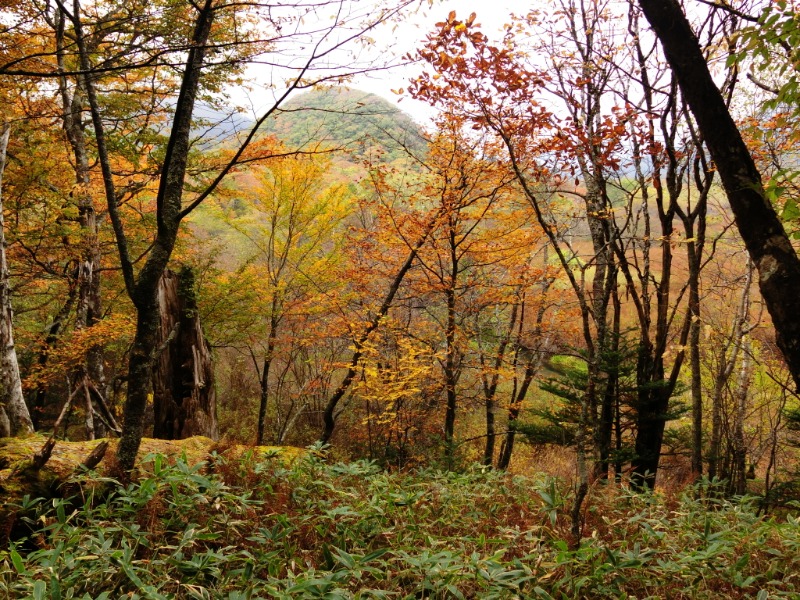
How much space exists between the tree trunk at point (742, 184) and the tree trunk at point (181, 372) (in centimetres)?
593

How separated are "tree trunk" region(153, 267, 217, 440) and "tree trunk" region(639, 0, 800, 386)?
5.93 m

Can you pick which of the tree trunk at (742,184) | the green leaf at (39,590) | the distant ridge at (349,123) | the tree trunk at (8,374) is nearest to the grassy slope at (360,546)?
the green leaf at (39,590)

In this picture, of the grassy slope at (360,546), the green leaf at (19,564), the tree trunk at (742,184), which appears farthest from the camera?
the tree trunk at (742,184)

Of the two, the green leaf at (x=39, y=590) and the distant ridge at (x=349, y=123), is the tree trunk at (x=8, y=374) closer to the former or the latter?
the distant ridge at (x=349, y=123)

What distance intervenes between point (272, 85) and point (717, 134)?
239cm

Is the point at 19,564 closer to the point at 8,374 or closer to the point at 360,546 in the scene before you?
the point at 360,546

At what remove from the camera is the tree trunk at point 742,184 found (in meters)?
1.95

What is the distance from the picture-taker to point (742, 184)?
6.75ft

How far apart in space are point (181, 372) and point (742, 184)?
21.6 feet

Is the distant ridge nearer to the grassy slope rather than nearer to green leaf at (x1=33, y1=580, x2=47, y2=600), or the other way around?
the grassy slope

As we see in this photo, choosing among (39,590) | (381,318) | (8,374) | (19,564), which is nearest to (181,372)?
(8,374)

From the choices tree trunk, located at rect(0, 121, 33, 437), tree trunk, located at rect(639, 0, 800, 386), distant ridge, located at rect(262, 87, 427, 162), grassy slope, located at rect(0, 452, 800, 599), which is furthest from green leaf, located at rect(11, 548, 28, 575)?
tree trunk, located at rect(0, 121, 33, 437)

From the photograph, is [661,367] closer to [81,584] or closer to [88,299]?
[81,584]

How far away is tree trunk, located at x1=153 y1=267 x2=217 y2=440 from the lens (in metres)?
6.25
